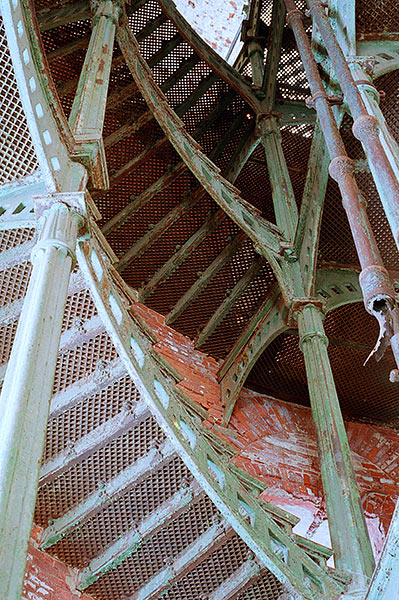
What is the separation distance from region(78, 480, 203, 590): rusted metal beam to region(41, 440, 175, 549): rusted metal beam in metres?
0.30

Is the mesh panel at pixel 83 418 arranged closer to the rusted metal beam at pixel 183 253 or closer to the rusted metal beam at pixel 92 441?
the rusted metal beam at pixel 92 441

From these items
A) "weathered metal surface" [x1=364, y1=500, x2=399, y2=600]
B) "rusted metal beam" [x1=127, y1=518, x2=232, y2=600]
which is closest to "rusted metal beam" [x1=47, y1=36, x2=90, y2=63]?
"rusted metal beam" [x1=127, y1=518, x2=232, y2=600]

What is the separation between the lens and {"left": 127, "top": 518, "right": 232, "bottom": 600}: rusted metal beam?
21.3ft

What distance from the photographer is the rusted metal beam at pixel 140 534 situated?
651cm

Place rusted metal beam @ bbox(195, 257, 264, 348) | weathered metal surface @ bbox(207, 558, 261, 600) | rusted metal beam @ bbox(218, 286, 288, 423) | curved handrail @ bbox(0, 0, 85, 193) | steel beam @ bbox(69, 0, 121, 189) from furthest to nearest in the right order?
rusted metal beam @ bbox(195, 257, 264, 348), rusted metal beam @ bbox(218, 286, 288, 423), weathered metal surface @ bbox(207, 558, 261, 600), steel beam @ bbox(69, 0, 121, 189), curved handrail @ bbox(0, 0, 85, 193)

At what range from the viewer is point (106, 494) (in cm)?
660

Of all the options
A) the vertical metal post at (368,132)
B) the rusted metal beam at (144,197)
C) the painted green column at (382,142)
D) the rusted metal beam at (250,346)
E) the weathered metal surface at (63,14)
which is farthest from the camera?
the rusted metal beam at (144,197)

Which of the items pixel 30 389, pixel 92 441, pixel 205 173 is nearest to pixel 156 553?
pixel 92 441

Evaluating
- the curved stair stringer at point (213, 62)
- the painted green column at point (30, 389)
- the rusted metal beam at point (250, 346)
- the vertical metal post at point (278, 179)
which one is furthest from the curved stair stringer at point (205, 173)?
the painted green column at point (30, 389)

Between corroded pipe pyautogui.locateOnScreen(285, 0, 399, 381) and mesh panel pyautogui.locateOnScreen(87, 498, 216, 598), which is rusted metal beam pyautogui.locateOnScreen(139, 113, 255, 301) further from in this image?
mesh panel pyautogui.locateOnScreen(87, 498, 216, 598)

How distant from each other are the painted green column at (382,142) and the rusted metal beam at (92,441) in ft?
8.35

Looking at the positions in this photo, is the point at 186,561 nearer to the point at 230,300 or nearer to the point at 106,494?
the point at 106,494

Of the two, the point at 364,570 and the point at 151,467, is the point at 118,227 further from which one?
the point at 364,570

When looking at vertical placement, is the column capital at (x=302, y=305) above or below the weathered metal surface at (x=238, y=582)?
above
